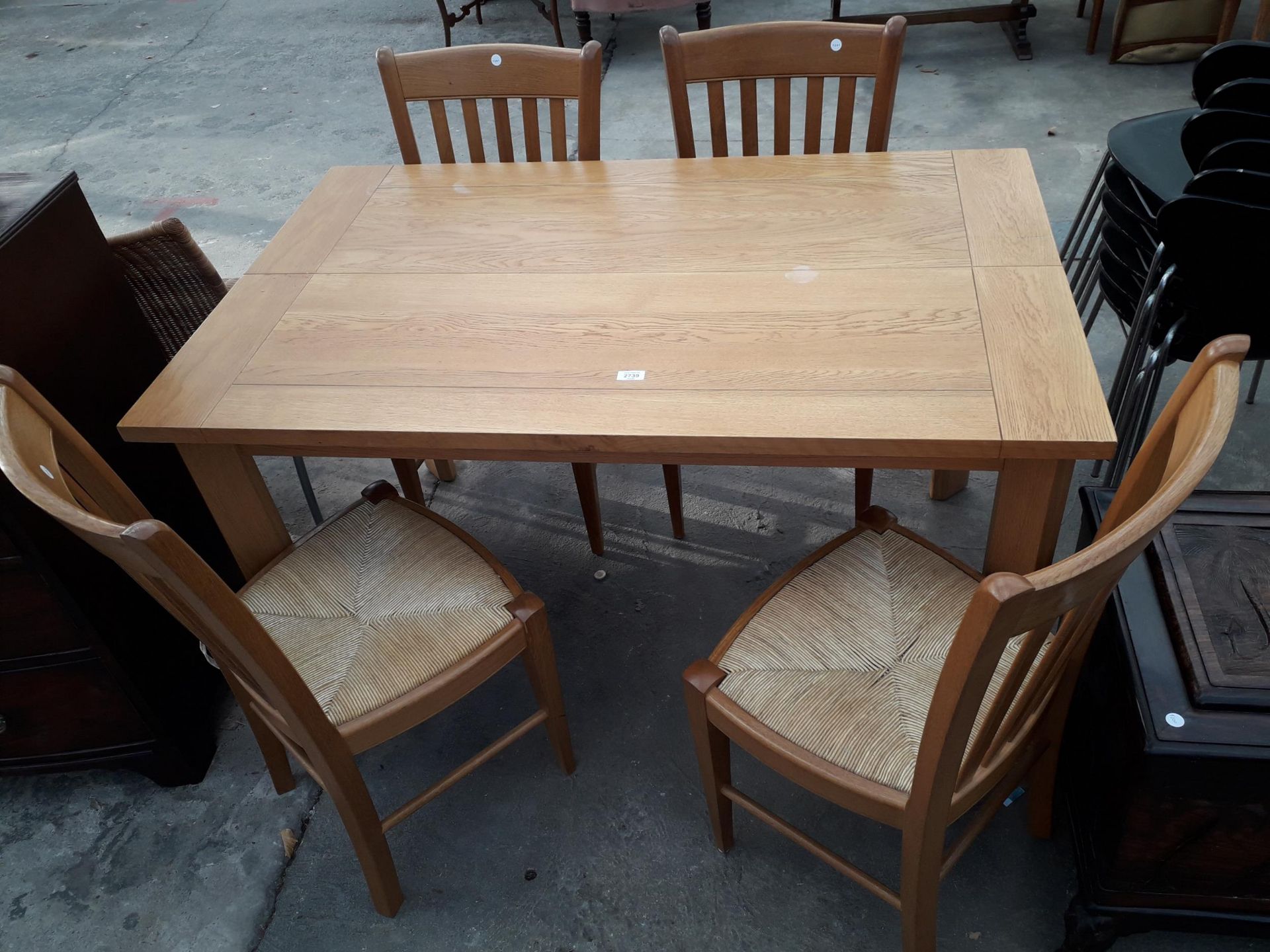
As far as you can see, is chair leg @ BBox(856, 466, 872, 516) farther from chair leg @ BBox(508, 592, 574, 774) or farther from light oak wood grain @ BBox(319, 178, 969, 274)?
chair leg @ BBox(508, 592, 574, 774)

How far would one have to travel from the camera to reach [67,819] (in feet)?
5.86

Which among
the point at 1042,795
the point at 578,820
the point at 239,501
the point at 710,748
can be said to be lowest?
the point at 578,820

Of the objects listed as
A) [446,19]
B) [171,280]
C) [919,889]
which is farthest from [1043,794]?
[446,19]

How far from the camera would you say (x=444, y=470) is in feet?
7.83

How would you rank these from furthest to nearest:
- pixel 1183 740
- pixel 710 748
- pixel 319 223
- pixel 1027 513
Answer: pixel 319 223
pixel 710 748
pixel 1027 513
pixel 1183 740

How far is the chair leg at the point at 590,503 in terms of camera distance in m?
1.99

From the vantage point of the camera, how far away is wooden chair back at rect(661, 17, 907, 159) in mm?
1891

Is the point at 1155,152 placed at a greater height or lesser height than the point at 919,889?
greater

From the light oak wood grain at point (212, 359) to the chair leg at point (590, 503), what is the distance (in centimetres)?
66

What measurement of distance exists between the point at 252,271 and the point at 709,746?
116 cm

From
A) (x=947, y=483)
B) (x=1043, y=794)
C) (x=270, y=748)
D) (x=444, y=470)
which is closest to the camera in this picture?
(x=1043, y=794)

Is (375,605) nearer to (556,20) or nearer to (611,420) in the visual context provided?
(611,420)

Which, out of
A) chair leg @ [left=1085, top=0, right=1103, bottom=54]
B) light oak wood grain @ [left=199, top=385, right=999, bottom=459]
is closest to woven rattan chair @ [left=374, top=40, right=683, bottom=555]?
light oak wood grain @ [left=199, top=385, right=999, bottom=459]

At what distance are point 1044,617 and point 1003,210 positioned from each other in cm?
98
